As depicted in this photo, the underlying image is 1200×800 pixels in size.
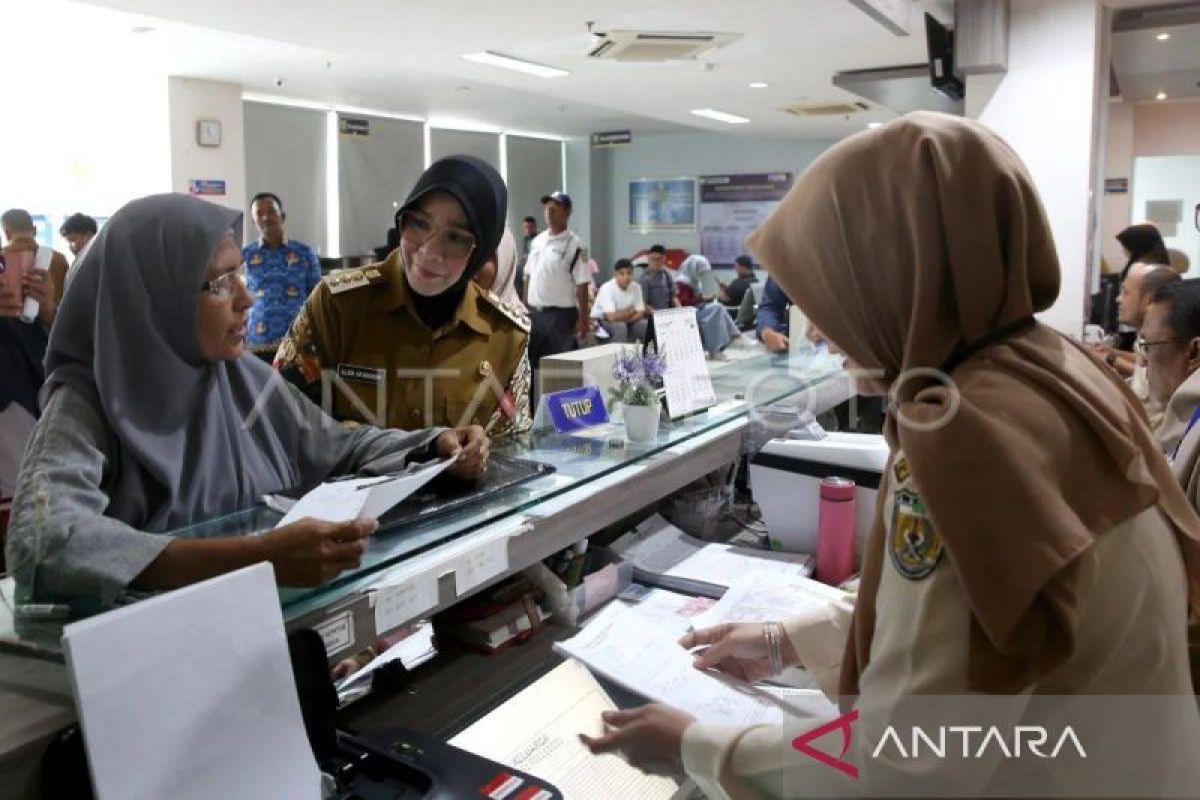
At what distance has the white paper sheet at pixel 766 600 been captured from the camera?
66.9 inches

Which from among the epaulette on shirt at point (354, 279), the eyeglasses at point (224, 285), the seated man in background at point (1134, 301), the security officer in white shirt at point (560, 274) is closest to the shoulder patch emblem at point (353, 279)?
the epaulette on shirt at point (354, 279)

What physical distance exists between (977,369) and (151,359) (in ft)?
3.38

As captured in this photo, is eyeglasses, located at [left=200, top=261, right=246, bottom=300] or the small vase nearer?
eyeglasses, located at [left=200, top=261, right=246, bottom=300]

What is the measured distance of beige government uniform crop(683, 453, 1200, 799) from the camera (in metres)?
0.78

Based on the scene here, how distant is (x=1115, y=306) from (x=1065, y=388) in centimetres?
560

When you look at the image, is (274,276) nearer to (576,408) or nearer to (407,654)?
(576,408)

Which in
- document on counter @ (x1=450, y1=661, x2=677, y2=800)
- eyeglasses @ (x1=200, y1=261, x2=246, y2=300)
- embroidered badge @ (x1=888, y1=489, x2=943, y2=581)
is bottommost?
document on counter @ (x1=450, y1=661, x2=677, y2=800)

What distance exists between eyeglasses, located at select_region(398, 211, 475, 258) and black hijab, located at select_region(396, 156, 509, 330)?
0.8 inches

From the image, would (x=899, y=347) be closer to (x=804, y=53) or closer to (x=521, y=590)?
(x=521, y=590)

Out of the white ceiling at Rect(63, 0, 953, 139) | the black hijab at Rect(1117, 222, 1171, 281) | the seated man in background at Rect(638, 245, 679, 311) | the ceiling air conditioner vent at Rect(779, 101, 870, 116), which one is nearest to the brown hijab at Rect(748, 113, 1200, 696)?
the white ceiling at Rect(63, 0, 953, 139)

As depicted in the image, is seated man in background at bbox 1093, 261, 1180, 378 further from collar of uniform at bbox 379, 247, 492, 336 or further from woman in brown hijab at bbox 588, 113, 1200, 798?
woman in brown hijab at bbox 588, 113, 1200, 798

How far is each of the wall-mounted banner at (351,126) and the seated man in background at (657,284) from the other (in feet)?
12.7

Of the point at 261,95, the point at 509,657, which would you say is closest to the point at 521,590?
the point at 509,657

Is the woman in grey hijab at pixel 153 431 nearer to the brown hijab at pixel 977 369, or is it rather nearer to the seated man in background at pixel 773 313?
the brown hijab at pixel 977 369
